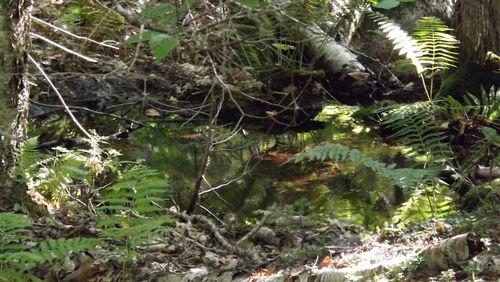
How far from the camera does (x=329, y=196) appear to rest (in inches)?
179

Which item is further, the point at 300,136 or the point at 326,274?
the point at 300,136

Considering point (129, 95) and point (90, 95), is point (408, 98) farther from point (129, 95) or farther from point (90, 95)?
point (90, 95)

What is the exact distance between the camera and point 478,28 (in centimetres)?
580

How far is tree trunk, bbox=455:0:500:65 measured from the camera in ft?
18.6

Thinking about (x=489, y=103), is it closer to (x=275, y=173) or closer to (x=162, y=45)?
(x=275, y=173)

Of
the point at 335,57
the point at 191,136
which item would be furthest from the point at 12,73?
the point at 335,57

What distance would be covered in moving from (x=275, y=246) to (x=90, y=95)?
5.21 metres

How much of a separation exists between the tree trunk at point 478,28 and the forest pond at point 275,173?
137 cm

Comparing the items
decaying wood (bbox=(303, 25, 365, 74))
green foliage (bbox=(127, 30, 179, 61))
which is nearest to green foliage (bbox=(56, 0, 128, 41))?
decaying wood (bbox=(303, 25, 365, 74))

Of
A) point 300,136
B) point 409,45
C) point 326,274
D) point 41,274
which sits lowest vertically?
point 300,136

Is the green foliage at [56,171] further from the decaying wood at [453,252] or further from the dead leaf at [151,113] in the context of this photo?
the dead leaf at [151,113]

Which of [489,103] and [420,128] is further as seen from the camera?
[489,103]

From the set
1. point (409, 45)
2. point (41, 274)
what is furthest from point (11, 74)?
point (409, 45)

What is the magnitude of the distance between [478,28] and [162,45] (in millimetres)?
4986
